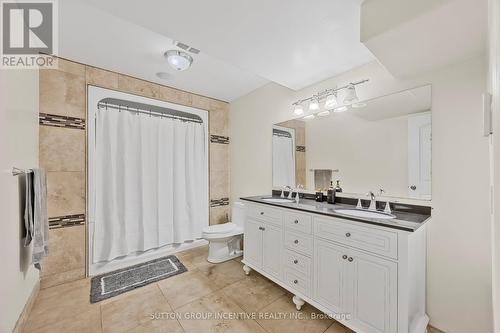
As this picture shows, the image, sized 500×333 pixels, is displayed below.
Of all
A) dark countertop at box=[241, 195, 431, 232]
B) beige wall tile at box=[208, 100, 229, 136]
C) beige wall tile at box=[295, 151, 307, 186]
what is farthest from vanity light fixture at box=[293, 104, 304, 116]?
beige wall tile at box=[208, 100, 229, 136]

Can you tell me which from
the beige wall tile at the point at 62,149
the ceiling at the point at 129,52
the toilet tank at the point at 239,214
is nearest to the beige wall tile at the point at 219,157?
the toilet tank at the point at 239,214

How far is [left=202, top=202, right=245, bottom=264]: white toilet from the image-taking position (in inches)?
101

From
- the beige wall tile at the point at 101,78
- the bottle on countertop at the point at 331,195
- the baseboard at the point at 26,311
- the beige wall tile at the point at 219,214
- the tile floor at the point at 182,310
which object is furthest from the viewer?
the beige wall tile at the point at 219,214

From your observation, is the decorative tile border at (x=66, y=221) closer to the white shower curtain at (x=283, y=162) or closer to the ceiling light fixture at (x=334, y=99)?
the white shower curtain at (x=283, y=162)

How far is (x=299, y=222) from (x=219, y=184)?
6.21 feet

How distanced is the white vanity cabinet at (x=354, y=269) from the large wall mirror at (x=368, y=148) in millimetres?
445

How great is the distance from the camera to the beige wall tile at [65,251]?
207 centimetres

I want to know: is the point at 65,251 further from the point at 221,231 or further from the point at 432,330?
the point at 432,330

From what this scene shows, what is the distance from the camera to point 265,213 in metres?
2.11

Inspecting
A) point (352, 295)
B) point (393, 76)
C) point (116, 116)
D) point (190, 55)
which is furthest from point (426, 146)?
point (116, 116)

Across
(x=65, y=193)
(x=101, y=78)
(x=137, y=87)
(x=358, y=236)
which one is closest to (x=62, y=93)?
(x=101, y=78)

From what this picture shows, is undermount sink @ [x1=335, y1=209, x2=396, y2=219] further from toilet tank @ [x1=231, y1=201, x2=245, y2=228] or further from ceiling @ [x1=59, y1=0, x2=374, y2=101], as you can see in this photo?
toilet tank @ [x1=231, y1=201, x2=245, y2=228]

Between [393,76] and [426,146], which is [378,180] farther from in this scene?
[393,76]

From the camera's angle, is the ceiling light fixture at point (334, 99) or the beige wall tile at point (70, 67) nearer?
the ceiling light fixture at point (334, 99)
